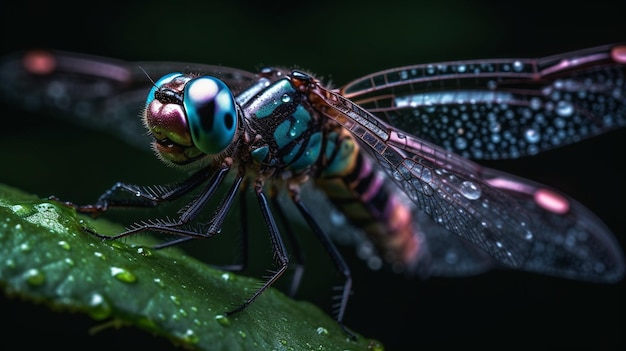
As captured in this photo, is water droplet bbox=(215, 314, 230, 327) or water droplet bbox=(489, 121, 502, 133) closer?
water droplet bbox=(215, 314, 230, 327)

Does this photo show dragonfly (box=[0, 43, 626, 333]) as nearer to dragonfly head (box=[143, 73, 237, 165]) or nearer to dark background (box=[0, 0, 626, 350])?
dragonfly head (box=[143, 73, 237, 165])

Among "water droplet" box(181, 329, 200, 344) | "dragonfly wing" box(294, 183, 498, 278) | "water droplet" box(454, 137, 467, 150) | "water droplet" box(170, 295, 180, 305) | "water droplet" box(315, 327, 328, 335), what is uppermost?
"water droplet" box(454, 137, 467, 150)

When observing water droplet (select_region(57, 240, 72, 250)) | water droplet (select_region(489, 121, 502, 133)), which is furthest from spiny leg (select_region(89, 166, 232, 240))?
water droplet (select_region(489, 121, 502, 133))

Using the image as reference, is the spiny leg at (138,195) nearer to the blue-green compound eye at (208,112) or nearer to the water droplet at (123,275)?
the blue-green compound eye at (208,112)

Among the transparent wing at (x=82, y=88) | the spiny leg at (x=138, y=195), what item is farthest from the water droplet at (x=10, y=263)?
the transparent wing at (x=82, y=88)

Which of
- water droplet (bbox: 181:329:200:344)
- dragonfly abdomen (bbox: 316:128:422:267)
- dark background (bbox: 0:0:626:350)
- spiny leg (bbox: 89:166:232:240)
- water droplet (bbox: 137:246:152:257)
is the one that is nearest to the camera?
water droplet (bbox: 181:329:200:344)

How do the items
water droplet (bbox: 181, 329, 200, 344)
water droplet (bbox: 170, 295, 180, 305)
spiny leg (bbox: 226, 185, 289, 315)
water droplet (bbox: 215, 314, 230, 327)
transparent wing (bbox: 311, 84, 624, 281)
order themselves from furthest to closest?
transparent wing (bbox: 311, 84, 624, 281), spiny leg (bbox: 226, 185, 289, 315), water droplet (bbox: 215, 314, 230, 327), water droplet (bbox: 170, 295, 180, 305), water droplet (bbox: 181, 329, 200, 344)

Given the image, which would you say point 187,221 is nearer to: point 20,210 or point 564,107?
point 20,210
